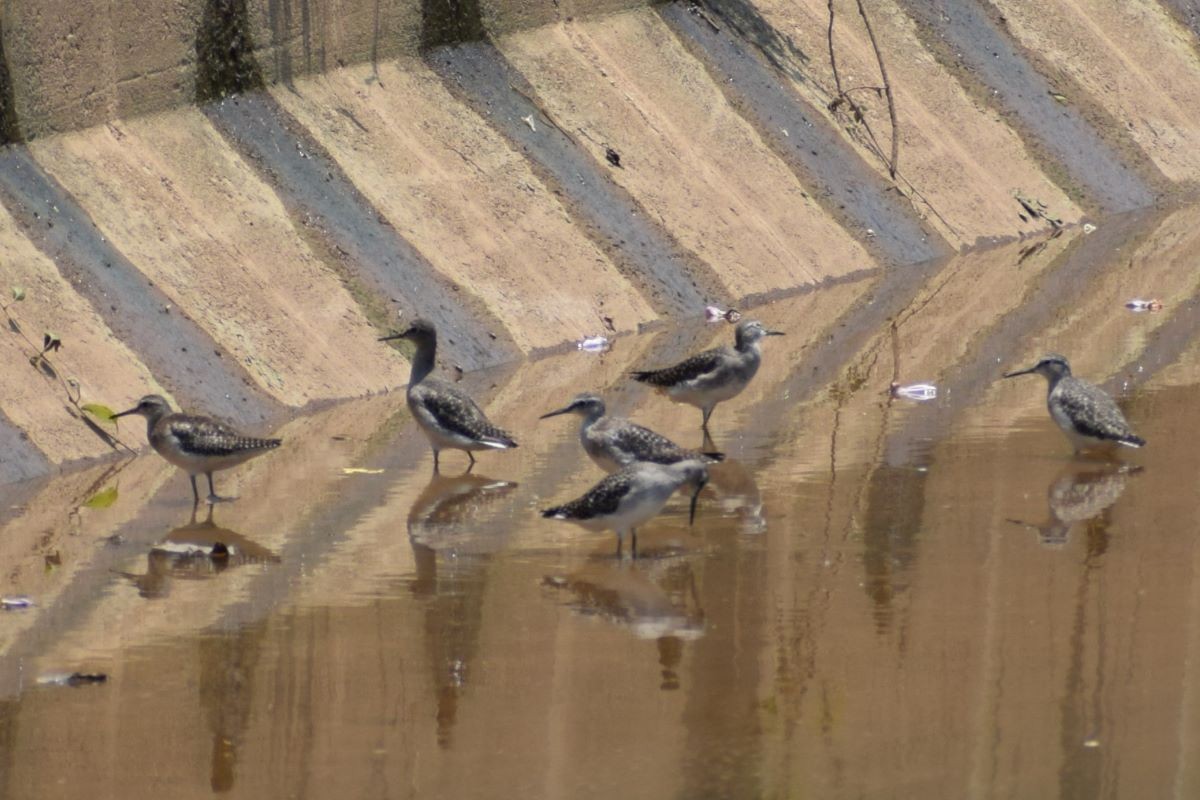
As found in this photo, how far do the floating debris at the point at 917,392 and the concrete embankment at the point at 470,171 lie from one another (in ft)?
12.0

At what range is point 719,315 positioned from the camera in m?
23.5

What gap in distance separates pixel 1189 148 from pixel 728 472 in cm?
1670

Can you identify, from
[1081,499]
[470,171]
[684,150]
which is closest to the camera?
[1081,499]

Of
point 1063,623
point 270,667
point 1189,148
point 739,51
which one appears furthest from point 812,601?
point 1189,148

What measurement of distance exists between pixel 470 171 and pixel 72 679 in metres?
12.5

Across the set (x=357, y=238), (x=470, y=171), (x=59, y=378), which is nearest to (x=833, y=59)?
(x=470, y=171)

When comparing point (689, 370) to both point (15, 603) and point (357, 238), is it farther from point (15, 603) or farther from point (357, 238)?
point (15, 603)

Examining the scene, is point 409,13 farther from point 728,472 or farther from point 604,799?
point 604,799

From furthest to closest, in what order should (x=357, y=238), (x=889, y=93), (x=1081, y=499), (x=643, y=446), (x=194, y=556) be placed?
(x=889, y=93) → (x=357, y=238) → (x=643, y=446) → (x=1081, y=499) → (x=194, y=556)

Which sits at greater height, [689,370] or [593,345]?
[593,345]

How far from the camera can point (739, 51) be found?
92.6 feet

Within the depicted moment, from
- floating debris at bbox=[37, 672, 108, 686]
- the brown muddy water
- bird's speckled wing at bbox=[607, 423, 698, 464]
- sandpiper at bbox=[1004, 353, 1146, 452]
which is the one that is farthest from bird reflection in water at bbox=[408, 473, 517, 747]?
sandpiper at bbox=[1004, 353, 1146, 452]

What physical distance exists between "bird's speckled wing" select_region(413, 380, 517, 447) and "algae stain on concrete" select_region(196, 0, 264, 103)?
716 cm

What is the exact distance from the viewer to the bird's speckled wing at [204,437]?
16062 millimetres
